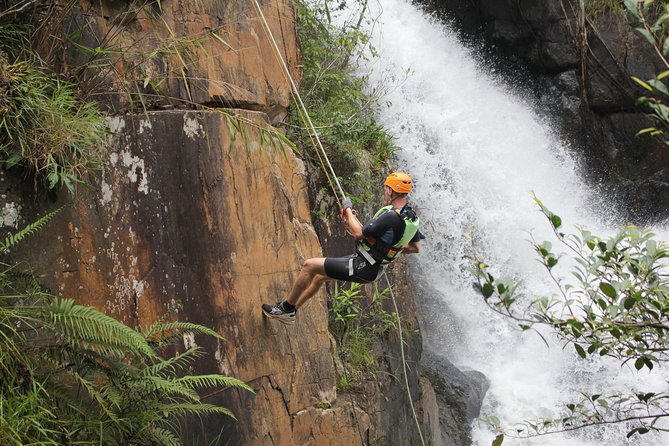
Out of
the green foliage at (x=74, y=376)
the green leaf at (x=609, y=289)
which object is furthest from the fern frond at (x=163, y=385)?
the green leaf at (x=609, y=289)

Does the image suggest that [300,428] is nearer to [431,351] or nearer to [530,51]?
[431,351]

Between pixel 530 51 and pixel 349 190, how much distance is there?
811 cm

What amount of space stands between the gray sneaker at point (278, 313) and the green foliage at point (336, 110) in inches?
84.3

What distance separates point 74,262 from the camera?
462 centimetres

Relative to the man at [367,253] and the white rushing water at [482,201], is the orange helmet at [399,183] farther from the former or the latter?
the white rushing water at [482,201]

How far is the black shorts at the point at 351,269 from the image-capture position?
5367mm

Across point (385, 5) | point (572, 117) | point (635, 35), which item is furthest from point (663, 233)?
point (385, 5)

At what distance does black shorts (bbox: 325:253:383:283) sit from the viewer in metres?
5.37

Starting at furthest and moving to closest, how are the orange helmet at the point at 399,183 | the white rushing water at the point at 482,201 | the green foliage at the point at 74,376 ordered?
the white rushing water at the point at 482,201, the orange helmet at the point at 399,183, the green foliage at the point at 74,376

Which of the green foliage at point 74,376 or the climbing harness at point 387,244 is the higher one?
the climbing harness at point 387,244

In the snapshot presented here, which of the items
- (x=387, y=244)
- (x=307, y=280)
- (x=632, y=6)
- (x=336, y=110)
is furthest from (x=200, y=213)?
(x=632, y=6)

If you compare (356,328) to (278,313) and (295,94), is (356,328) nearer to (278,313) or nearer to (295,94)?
(278,313)

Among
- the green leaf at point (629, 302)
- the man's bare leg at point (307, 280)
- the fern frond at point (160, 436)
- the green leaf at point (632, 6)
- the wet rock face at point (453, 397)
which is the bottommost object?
the wet rock face at point (453, 397)

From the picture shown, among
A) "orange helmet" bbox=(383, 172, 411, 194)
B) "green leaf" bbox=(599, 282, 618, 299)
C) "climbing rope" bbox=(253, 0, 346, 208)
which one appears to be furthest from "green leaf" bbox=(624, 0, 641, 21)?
"orange helmet" bbox=(383, 172, 411, 194)
